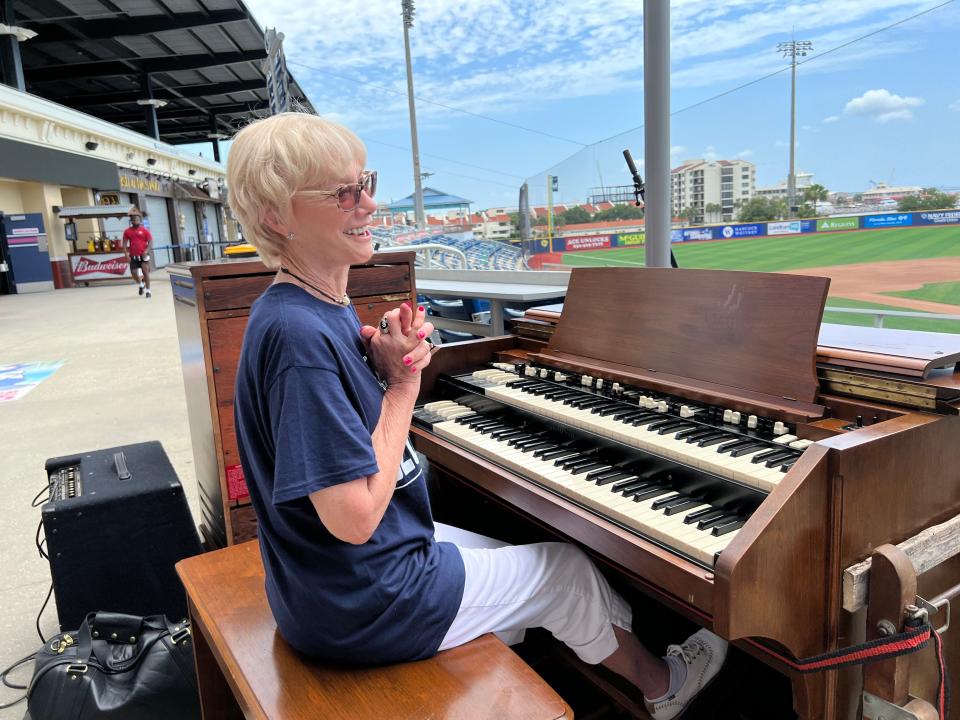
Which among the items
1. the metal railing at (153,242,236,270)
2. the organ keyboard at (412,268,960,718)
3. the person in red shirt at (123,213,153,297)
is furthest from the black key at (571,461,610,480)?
the metal railing at (153,242,236,270)

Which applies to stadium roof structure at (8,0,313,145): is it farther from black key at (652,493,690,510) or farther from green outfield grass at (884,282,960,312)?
black key at (652,493,690,510)

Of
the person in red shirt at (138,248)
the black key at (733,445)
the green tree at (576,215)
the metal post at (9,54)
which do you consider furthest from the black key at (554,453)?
the metal post at (9,54)

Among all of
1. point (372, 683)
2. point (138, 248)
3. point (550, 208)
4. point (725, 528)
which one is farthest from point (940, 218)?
point (138, 248)

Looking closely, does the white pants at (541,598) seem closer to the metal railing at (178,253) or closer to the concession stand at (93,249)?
the concession stand at (93,249)

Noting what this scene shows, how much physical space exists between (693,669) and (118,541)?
81.1 inches

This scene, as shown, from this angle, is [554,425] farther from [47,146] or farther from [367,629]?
[47,146]

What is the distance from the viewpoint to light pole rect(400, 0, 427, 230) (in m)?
7.84

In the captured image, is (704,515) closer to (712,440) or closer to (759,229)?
(712,440)

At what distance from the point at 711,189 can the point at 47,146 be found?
21.1 metres

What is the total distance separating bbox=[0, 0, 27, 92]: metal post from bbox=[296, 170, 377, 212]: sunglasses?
2342 centimetres

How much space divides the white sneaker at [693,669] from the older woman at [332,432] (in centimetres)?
61

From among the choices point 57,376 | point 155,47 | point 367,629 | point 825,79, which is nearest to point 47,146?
point 155,47

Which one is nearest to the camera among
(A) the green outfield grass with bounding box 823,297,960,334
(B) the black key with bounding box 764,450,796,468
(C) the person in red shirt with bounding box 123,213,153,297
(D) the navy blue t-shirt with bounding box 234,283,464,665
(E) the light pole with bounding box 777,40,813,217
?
(D) the navy blue t-shirt with bounding box 234,283,464,665

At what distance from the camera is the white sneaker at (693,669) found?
73.5 inches
